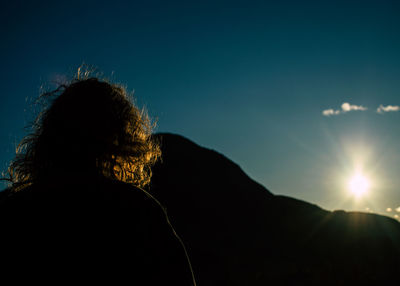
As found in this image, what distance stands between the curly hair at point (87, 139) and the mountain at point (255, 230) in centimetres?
2662

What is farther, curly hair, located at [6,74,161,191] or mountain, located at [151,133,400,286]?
mountain, located at [151,133,400,286]

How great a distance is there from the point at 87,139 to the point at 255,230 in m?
50.7

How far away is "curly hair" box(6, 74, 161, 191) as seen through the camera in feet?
5.73

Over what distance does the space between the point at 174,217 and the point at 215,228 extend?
7.87 m

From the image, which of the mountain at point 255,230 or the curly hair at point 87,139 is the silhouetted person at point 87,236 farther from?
the mountain at point 255,230

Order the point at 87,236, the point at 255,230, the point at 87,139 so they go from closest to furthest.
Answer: the point at 87,236 < the point at 87,139 < the point at 255,230

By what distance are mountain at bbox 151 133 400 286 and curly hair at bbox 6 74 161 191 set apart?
26.6 metres

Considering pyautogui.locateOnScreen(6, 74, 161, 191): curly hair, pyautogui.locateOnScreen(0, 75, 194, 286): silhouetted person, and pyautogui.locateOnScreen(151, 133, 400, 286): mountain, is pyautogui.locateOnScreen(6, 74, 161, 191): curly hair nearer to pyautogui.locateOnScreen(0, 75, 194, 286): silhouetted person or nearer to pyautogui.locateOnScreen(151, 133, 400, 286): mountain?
pyautogui.locateOnScreen(0, 75, 194, 286): silhouetted person

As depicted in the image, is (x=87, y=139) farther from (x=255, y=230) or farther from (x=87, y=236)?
(x=255, y=230)

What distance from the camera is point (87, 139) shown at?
5.80 feet

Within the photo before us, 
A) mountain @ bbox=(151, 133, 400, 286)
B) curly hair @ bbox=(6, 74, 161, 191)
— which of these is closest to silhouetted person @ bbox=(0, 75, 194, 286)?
curly hair @ bbox=(6, 74, 161, 191)

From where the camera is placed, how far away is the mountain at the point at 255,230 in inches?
1248

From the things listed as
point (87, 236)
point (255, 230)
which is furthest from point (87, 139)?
point (255, 230)

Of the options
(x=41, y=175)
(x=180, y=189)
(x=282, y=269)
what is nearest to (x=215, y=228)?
(x=180, y=189)
